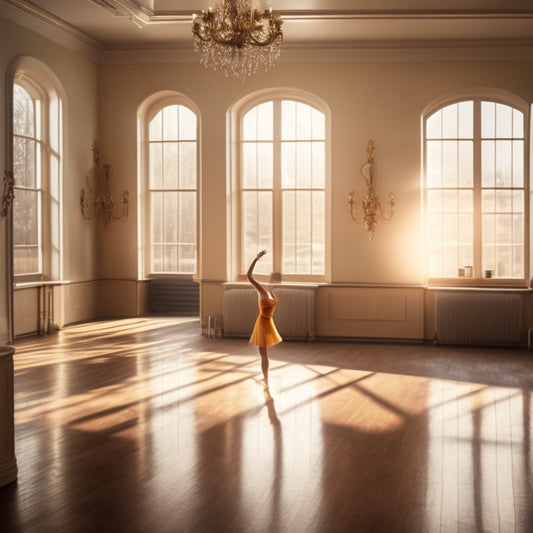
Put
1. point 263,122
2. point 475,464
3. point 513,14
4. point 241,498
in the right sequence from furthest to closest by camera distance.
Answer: point 263,122 < point 513,14 < point 475,464 < point 241,498

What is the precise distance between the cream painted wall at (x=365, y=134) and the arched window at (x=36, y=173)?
2.29 meters

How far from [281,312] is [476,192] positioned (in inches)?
139

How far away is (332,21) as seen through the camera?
34.6ft

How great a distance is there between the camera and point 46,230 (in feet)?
38.2

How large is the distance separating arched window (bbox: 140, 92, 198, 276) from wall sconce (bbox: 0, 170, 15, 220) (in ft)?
9.86

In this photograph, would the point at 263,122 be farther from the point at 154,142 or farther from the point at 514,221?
the point at 514,221

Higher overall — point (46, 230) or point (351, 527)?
point (46, 230)

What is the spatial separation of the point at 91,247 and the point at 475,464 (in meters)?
8.75

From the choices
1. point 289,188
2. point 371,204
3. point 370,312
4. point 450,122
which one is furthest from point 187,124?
point 370,312

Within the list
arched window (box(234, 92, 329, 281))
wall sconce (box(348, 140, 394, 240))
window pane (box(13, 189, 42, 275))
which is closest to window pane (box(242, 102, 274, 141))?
arched window (box(234, 92, 329, 281))

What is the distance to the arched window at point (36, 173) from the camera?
11.0 meters

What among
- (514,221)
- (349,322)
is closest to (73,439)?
(349,322)

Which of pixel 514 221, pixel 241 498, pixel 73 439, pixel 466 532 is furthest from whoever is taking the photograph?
pixel 514 221

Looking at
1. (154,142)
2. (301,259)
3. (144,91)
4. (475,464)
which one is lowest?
(475,464)
